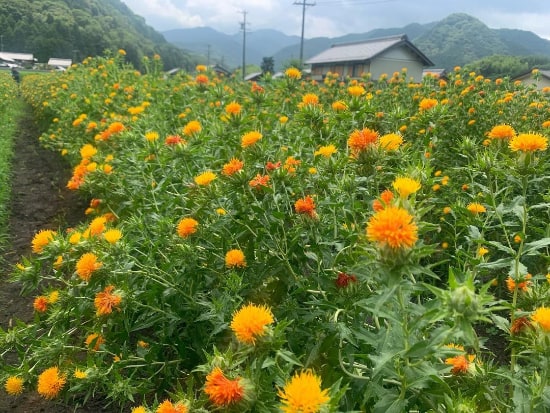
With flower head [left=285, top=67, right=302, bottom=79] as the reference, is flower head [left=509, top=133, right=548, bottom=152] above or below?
below

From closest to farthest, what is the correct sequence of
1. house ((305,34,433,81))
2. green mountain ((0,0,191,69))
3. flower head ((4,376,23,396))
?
flower head ((4,376,23,396)) < green mountain ((0,0,191,69)) < house ((305,34,433,81))

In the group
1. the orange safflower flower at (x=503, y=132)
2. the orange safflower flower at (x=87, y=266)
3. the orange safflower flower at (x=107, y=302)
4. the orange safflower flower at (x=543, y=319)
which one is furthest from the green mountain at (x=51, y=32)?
the orange safflower flower at (x=543, y=319)

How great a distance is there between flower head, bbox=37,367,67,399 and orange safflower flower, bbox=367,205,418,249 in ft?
5.15

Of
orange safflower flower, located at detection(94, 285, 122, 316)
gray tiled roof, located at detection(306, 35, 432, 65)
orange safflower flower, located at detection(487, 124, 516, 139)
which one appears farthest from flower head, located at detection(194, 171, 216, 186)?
gray tiled roof, located at detection(306, 35, 432, 65)

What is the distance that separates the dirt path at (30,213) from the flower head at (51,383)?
68 centimetres

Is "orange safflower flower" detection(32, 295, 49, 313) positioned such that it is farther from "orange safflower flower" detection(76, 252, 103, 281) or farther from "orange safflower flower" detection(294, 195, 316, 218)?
"orange safflower flower" detection(294, 195, 316, 218)

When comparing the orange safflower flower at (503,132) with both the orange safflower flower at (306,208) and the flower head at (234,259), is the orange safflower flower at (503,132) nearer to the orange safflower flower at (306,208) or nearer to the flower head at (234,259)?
the orange safflower flower at (306,208)

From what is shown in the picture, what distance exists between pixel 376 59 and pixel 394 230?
3254 cm

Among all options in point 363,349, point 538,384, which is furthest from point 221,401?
point 538,384

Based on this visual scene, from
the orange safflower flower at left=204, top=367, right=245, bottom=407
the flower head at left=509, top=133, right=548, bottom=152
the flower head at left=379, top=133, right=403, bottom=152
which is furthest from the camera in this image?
the flower head at left=379, top=133, right=403, bottom=152

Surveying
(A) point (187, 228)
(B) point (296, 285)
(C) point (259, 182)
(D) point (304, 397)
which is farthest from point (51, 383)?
(D) point (304, 397)

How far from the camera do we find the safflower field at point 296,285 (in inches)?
44.8

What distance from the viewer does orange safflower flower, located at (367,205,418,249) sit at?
1.04 meters

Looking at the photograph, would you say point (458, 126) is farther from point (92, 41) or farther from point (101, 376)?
point (92, 41)
